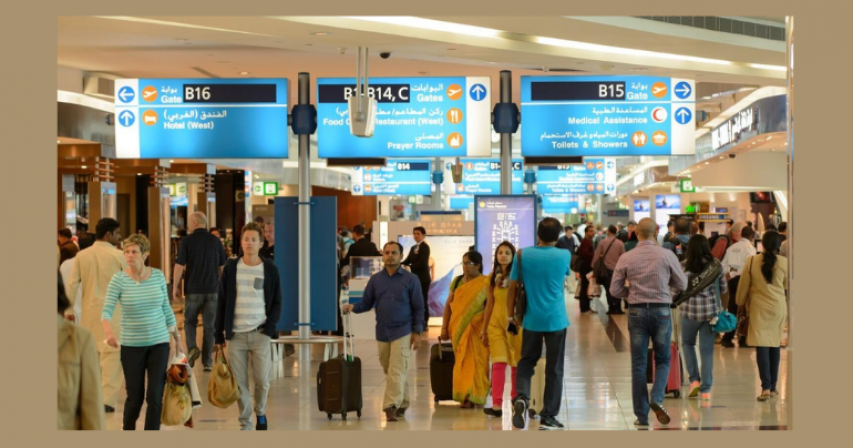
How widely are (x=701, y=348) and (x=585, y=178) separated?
1778cm

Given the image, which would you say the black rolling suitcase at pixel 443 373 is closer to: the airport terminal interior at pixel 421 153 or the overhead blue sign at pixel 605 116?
the airport terminal interior at pixel 421 153

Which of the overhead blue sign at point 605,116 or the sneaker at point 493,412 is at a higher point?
the overhead blue sign at point 605,116

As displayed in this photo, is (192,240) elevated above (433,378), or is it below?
above

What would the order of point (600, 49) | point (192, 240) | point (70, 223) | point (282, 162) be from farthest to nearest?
point (282, 162) < point (70, 223) < point (192, 240) < point (600, 49)

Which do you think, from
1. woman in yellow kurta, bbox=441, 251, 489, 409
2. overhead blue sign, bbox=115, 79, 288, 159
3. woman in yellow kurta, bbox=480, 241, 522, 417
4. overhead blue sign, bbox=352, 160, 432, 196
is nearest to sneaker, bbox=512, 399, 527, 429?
woman in yellow kurta, bbox=480, 241, 522, 417

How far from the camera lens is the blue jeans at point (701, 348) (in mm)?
9688

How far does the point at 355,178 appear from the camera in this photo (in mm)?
26125

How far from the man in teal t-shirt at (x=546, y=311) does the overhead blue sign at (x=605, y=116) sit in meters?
3.23

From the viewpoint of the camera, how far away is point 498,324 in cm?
899

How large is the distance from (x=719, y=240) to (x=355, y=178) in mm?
12990

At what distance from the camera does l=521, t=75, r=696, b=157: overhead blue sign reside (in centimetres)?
1132

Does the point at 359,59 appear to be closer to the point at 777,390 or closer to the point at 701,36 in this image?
the point at 701,36

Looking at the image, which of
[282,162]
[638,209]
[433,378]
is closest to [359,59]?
[433,378]

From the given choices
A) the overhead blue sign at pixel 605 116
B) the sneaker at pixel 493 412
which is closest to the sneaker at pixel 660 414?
the sneaker at pixel 493 412
